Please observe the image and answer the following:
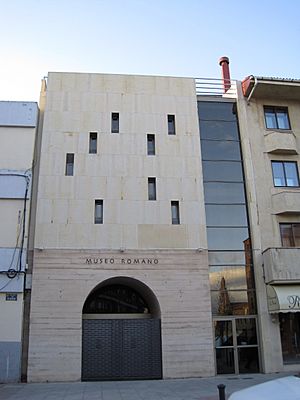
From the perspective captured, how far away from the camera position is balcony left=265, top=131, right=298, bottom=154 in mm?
19094

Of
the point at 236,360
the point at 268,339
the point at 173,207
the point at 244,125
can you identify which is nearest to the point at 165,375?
the point at 236,360

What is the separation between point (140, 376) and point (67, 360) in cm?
277

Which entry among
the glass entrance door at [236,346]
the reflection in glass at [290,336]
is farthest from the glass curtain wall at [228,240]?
the reflection in glass at [290,336]

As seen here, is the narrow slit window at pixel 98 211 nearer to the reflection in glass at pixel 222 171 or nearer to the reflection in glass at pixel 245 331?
the reflection in glass at pixel 222 171

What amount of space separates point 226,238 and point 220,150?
414cm

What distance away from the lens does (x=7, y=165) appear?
1752 centimetres

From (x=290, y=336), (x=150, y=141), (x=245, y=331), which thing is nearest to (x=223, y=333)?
(x=245, y=331)

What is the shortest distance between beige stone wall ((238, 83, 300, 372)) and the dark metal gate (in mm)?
4410

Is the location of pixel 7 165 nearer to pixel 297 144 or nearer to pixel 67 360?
pixel 67 360

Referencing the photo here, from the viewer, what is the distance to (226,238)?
703 inches

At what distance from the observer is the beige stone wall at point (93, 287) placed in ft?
50.1

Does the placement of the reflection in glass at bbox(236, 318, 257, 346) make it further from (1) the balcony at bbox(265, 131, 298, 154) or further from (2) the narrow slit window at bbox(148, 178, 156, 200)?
(1) the balcony at bbox(265, 131, 298, 154)

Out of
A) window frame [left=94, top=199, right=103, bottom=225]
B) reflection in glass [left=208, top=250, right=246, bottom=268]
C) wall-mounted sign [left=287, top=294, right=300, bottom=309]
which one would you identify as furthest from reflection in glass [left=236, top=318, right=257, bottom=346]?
window frame [left=94, top=199, right=103, bottom=225]

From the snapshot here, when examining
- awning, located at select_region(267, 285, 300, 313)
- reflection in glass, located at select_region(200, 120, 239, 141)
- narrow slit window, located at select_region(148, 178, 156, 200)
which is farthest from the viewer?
reflection in glass, located at select_region(200, 120, 239, 141)
